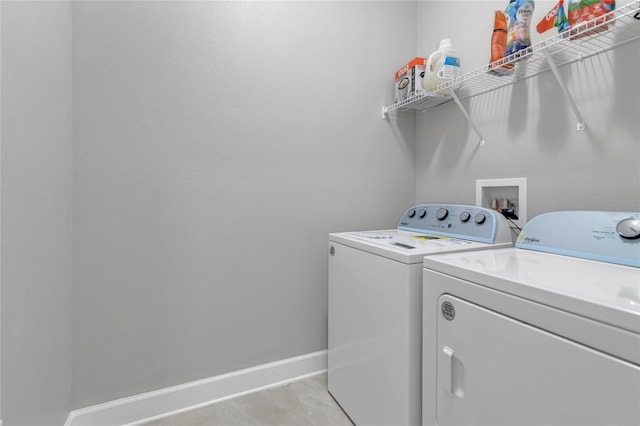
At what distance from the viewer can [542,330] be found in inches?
23.4

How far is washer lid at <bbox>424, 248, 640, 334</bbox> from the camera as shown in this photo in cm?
51

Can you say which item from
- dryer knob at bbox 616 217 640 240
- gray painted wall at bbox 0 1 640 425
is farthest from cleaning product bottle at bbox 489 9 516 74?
dryer knob at bbox 616 217 640 240

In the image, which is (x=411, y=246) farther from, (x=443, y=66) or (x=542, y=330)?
(x=443, y=66)

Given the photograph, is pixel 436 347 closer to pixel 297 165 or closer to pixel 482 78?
pixel 297 165

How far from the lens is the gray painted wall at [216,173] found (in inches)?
47.8

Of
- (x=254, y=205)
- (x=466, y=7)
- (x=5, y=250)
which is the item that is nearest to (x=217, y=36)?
(x=254, y=205)

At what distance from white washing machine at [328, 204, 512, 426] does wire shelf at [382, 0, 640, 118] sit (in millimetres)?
584

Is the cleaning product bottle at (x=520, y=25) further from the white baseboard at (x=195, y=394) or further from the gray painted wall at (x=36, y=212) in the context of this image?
the white baseboard at (x=195, y=394)

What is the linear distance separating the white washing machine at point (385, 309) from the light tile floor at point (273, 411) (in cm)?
7

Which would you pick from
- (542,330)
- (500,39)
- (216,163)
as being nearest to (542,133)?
(500,39)

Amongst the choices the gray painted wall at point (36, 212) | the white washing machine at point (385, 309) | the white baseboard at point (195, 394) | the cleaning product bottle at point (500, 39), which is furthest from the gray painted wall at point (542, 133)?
the gray painted wall at point (36, 212)

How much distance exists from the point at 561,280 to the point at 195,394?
4.98 ft

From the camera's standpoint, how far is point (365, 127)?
1758 mm

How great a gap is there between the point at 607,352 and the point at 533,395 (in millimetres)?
175
